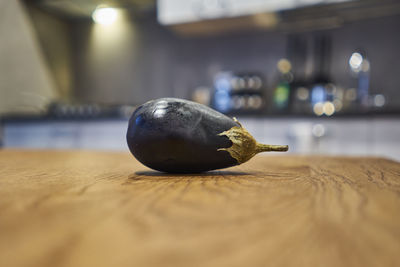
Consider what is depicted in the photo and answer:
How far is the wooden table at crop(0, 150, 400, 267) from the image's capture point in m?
0.15

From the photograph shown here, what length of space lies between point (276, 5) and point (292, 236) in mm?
2120

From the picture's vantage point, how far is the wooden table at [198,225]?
0.15m

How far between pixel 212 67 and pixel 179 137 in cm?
245

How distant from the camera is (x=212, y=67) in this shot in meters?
2.81

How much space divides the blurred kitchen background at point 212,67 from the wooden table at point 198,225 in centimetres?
159

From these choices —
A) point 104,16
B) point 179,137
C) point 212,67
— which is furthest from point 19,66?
point 179,137

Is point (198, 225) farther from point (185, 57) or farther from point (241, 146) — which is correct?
point (185, 57)

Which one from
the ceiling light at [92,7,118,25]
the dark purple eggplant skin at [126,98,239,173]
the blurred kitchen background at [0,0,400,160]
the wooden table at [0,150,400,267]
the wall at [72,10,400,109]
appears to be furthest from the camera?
the ceiling light at [92,7,118,25]

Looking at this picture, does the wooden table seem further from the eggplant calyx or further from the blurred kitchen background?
the blurred kitchen background

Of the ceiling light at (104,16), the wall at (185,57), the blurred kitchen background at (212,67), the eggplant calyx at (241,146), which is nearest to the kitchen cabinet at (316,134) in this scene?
the blurred kitchen background at (212,67)

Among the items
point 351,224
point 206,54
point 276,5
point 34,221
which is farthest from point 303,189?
point 206,54

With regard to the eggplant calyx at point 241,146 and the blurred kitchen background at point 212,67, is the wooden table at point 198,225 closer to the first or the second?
the eggplant calyx at point 241,146

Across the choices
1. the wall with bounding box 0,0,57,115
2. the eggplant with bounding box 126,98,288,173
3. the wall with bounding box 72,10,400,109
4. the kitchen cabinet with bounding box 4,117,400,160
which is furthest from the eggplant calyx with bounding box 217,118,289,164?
the wall with bounding box 0,0,57,115

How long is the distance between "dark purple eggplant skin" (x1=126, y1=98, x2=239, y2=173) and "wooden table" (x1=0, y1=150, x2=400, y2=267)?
8 cm
